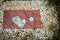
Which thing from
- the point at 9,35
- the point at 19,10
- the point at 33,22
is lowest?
the point at 9,35

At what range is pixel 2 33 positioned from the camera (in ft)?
5.04

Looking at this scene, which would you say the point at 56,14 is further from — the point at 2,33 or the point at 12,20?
the point at 2,33

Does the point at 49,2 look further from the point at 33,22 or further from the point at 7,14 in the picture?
the point at 7,14

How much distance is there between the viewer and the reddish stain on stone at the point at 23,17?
1593 millimetres

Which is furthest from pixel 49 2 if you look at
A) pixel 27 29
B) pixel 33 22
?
pixel 27 29

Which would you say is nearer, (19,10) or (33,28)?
(33,28)

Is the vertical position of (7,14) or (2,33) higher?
(7,14)

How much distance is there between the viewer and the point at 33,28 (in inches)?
62.2

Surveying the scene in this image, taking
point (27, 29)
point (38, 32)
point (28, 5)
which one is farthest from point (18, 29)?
point (28, 5)

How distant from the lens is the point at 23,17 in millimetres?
1647

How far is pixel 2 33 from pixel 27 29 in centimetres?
25

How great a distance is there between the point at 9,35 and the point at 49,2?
575 millimetres

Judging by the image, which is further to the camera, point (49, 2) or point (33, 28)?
point (49, 2)

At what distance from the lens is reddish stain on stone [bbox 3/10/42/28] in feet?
5.23
